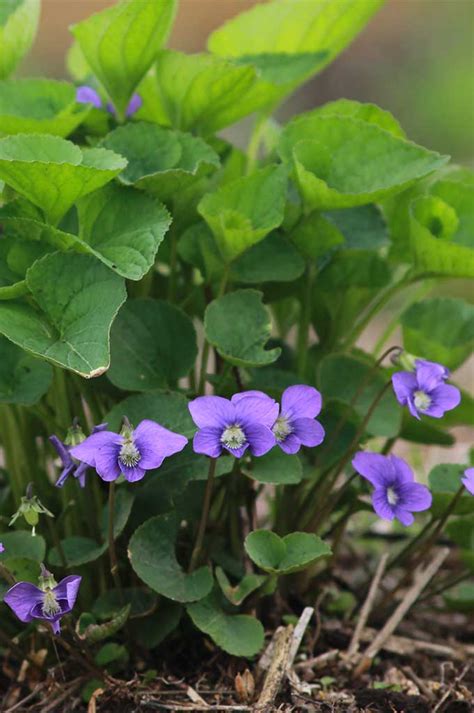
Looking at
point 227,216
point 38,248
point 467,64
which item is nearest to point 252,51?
point 227,216

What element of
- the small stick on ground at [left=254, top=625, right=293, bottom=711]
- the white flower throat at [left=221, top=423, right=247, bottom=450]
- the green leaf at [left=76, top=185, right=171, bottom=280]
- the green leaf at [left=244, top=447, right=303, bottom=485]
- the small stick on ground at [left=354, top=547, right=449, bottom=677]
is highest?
the green leaf at [left=76, top=185, right=171, bottom=280]

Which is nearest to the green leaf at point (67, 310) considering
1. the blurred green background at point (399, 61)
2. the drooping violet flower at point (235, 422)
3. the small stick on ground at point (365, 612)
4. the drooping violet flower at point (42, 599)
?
the drooping violet flower at point (235, 422)

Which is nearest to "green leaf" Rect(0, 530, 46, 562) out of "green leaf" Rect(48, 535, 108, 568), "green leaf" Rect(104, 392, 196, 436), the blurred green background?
"green leaf" Rect(48, 535, 108, 568)

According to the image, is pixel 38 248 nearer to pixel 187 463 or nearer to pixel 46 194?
pixel 46 194

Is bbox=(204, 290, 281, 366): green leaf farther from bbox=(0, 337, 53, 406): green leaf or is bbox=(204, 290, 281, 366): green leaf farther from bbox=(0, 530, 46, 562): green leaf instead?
bbox=(0, 530, 46, 562): green leaf

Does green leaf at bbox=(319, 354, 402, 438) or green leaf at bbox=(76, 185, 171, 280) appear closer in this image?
green leaf at bbox=(76, 185, 171, 280)

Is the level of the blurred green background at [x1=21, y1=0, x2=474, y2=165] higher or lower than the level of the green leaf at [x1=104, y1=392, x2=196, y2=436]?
lower

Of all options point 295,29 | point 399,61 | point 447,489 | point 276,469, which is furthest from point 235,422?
point 399,61
